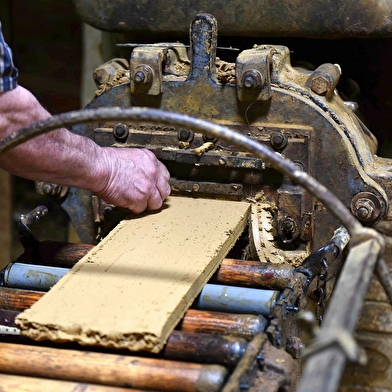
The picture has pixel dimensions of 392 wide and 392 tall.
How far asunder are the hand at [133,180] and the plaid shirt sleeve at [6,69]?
382 mm

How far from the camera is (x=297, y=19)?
2.14 m

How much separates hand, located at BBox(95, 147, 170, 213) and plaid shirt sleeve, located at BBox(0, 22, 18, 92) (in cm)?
38

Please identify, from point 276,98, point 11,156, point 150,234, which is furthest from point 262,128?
point 11,156

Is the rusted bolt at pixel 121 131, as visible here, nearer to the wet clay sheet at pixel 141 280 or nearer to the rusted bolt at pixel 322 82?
the wet clay sheet at pixel 141 280

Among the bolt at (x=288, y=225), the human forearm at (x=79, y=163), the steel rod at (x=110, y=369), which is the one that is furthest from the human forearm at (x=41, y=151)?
the bolt at (x=288, y=225)

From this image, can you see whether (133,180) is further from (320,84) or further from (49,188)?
(320,84)

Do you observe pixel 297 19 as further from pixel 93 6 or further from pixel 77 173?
pixel 77 173

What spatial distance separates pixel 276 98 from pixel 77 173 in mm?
637

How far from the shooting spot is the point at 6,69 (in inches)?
54.3


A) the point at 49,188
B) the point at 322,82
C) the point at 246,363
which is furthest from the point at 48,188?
the point at 246,363

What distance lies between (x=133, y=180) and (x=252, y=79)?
1.47 feet

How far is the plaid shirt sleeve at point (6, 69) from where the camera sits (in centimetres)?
136

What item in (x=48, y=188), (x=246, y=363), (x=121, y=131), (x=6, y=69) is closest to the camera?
(x=246, y=363)

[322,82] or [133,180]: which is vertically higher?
[322,82]
